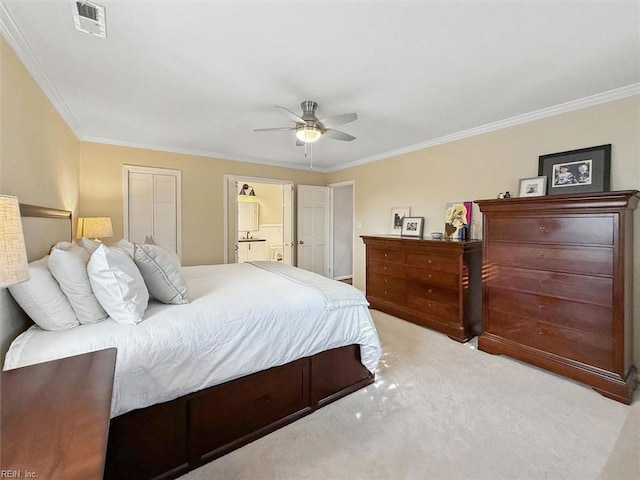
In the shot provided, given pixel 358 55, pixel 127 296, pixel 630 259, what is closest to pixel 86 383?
pixel 127 296

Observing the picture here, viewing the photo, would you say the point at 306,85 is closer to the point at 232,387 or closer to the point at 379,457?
the point at 232,387

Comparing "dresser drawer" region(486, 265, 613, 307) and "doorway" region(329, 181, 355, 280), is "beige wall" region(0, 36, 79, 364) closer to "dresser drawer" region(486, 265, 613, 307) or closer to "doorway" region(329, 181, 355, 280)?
"dresser drawer" region(486, 265, 613, 307)

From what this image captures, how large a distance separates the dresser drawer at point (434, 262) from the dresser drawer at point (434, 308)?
408mm

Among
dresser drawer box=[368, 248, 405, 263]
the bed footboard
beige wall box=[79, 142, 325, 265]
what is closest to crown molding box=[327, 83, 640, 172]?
dresser drawer box=[368, 248, 405, 263]

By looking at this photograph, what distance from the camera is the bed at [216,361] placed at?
1.34m

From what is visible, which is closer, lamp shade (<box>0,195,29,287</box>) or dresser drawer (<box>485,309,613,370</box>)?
lamp shade (<box>0,195,29,287</box>)

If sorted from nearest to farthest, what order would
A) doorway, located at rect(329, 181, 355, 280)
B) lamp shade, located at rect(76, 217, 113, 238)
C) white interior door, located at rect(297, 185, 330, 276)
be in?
lamp shade, located at rect(76, 217, 113, 238), white interior door, located at rect(297, 185, 330, 276), doorway, located at rect(329, 181, 355, 280)

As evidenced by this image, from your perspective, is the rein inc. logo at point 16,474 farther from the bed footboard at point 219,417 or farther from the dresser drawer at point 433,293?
the dresser drawer at point 433,293

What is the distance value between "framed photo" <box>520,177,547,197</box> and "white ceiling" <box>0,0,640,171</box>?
2.18 feet

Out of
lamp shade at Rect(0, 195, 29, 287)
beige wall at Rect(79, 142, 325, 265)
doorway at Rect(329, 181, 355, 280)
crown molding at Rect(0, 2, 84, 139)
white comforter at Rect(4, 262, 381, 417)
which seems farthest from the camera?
doorway at Rect(329, 181, 355, 280)

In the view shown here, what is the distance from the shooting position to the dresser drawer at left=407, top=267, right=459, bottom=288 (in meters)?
3.14

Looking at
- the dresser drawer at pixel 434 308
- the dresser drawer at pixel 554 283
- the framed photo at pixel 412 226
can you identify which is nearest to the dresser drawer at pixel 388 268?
the dresser drawer at pixel 434 308

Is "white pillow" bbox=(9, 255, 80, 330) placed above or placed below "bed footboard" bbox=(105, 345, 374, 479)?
above

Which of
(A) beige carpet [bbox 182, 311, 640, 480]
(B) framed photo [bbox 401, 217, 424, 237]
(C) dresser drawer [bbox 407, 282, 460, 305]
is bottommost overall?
(A) beige carpet [bbox 182, 311, 640, 480]
